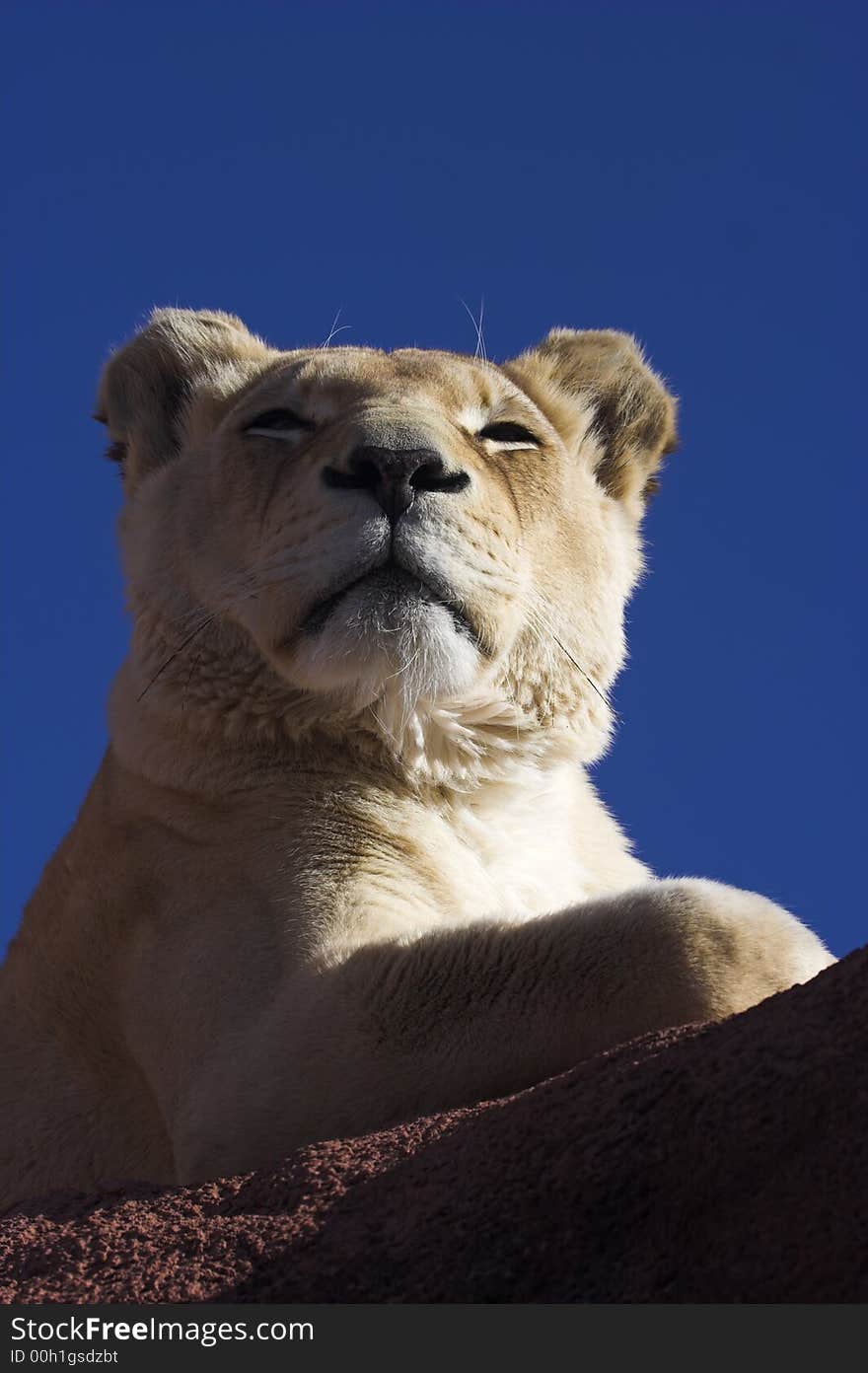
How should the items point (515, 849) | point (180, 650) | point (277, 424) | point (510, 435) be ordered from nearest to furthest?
1. point (180, 650)
2. point (515, 849)
3. point (277, 424)
4. point (510, 435)

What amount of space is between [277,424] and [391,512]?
1.00m

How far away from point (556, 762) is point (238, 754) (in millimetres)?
1087

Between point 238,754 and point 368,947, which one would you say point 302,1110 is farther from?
point 238,754

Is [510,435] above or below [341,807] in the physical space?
above

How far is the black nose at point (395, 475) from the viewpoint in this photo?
523 cm

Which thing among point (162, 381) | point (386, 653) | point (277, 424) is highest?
point (162, 381)

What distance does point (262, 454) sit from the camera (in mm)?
5961

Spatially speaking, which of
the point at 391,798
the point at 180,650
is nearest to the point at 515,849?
the point at 391,798

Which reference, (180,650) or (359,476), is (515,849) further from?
(359,476)

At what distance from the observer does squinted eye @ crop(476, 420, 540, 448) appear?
6.15 meters

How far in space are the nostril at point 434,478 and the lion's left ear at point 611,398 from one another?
144cm

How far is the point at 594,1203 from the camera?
10.7 feet

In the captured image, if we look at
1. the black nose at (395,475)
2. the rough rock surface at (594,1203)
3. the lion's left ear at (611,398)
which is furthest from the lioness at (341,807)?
the rough rock surface at (594,1203)

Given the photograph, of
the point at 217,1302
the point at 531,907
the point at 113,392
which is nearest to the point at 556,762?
the point at 531,907
